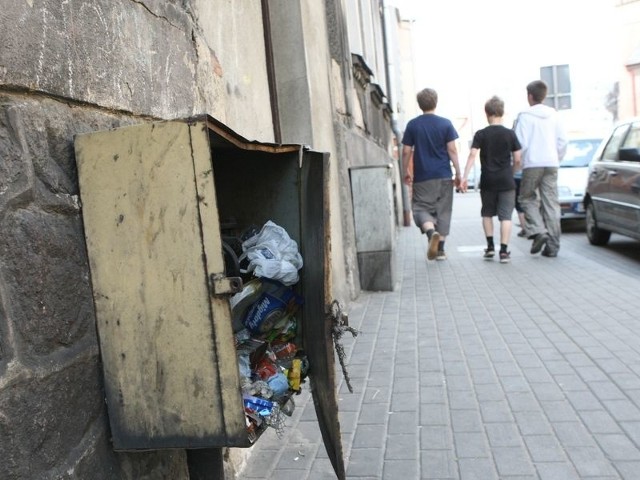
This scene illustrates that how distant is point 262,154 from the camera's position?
117 inches

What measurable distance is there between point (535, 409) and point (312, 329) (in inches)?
Result: 67.5

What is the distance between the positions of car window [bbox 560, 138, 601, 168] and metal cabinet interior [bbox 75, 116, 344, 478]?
12.2 meters

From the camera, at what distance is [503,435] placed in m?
3.52

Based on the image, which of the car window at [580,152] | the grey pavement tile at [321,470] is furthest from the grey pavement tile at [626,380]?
the car window at [580,152]

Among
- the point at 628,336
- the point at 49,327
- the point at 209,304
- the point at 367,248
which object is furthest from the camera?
the point at 367,248

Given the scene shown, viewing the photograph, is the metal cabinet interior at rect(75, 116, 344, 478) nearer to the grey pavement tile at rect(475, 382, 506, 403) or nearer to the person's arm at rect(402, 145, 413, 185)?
the grey pavement tile at rect(475, 382, 506, 403)

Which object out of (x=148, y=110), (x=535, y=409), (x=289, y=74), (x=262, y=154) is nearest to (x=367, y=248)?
(x=289, y=74)

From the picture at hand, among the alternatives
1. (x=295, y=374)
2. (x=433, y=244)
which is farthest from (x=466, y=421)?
(x=433, y=244)

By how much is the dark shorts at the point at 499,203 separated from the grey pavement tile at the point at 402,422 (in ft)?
17.1

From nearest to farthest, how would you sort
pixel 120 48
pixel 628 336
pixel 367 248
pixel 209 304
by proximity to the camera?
1. pixel 209 304
2. pixel 120 48
3. pixel 628 336
4. pixel 367 248

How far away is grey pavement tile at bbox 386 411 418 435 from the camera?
367cm

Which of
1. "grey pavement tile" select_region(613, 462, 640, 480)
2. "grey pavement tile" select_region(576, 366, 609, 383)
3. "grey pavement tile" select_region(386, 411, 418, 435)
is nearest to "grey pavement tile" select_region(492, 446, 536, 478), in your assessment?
"grey pavement tile" select_region(613, 462, 640, 480)

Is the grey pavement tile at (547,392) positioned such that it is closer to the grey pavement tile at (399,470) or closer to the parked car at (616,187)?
the grey pavement tile at (399,470)

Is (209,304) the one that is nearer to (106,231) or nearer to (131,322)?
(131,322)
